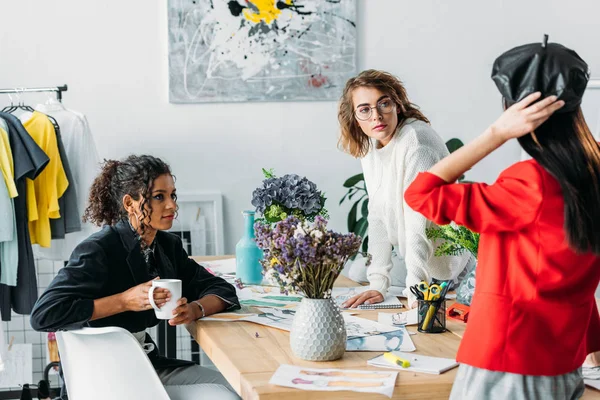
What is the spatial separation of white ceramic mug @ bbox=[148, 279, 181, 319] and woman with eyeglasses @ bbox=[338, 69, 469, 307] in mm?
554

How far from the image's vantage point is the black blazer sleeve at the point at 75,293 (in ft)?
6.79

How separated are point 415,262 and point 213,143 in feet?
6.46

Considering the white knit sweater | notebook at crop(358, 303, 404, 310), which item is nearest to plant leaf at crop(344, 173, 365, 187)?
the white knit sweater

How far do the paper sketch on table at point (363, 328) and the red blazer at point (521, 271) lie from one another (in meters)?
0.63

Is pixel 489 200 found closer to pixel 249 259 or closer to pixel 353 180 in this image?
pixel 249 259

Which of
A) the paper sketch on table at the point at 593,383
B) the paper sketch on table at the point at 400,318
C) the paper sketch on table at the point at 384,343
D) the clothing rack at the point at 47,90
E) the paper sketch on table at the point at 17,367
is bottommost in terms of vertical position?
the paper sketch on table at the point at 17,367

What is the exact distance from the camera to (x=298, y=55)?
414 cm

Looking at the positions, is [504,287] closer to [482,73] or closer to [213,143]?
[213,143]

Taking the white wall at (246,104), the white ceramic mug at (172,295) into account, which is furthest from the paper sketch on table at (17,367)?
the white ceramic mug at (172,295)

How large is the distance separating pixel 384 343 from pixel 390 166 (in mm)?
831

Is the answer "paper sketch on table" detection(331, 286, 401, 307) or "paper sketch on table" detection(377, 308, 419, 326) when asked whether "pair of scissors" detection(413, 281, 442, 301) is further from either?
"paper sketch on table" detection(331, 286, 401, 307)

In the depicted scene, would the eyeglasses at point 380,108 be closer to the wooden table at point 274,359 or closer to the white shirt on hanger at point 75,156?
the wooden table at point 274,359

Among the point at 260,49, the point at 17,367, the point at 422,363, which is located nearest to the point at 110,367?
the point at 422,363

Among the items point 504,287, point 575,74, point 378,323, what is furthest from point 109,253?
point 575,74
